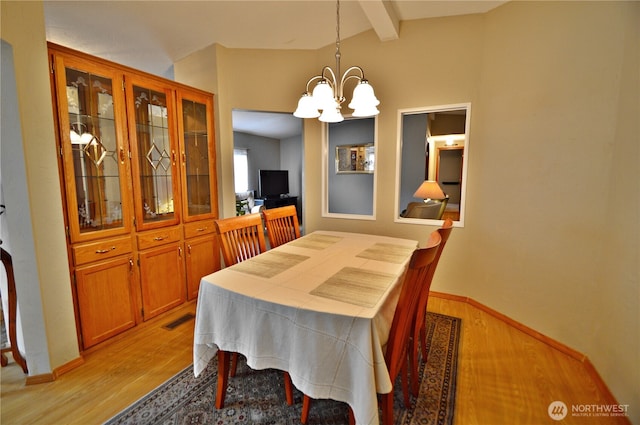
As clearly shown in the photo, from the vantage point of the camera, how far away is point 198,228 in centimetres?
284

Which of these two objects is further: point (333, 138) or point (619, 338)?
point (333, 138)

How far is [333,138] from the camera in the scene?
13.2 ft

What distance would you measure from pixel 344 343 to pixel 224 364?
0.79 m

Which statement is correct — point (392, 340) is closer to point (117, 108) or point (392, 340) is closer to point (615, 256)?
point (615, 256)

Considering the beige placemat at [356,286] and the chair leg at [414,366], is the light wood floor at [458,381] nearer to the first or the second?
the chair leg at [414,366]

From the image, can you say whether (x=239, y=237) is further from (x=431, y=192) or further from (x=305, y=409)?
(x=431, y=192)

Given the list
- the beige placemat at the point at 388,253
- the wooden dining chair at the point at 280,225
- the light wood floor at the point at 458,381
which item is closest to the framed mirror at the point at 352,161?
the wooden dining chair at the point at 280,225

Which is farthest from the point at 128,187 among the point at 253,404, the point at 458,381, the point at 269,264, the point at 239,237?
the point at 458,381

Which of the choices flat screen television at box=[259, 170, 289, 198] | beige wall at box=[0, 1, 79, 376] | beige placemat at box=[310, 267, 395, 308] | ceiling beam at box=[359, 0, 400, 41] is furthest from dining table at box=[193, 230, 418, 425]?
flat screen television at box=[259, 170, 289, 198]

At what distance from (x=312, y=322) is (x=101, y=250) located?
72.0 inches

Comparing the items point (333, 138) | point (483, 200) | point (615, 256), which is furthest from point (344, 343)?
point (333, 138)

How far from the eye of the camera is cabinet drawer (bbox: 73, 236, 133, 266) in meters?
1.95

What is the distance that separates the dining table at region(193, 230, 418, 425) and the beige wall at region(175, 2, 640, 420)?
4.40 feet

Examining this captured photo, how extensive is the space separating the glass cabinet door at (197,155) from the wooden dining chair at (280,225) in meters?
0.94
